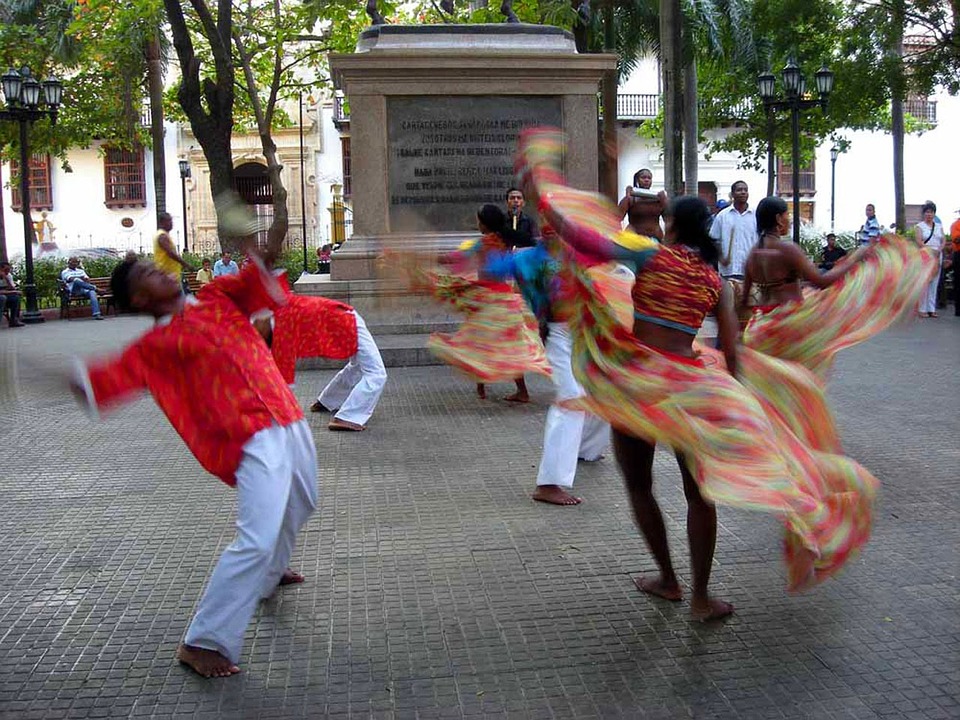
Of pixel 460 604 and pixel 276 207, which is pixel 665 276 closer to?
pixel 460 604

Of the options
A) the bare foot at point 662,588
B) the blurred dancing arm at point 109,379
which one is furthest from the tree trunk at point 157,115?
the bare foot at point 662,588

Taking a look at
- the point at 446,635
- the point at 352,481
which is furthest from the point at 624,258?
the point at 352,481

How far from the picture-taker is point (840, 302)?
5656 millimetres

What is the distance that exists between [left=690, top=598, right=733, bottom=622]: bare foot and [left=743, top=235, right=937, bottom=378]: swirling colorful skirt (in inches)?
69.1

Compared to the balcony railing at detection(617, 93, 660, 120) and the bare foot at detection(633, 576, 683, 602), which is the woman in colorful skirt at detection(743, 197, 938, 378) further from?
the balcony railing at detection(617, 93, 660, 120)

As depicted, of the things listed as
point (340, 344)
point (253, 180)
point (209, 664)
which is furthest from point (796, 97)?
point (253, 180)

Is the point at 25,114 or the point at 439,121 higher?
the point at 25,114

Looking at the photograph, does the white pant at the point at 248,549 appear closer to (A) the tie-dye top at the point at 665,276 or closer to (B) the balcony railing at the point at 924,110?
(A) the tie-dye top at the point at 665,276

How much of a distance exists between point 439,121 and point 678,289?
957 cm

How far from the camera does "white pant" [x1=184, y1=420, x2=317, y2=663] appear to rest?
12.8 ft

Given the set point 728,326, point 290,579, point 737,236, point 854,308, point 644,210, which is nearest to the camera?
point 728,326

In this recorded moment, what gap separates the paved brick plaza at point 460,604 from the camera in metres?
3.80

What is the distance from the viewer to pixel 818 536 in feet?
12.8

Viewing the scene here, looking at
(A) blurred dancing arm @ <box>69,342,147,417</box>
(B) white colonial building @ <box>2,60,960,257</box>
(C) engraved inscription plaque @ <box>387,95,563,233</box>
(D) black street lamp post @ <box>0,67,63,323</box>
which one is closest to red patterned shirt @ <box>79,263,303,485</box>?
(A) blurred dancing arm @ <box>69,342,147,417</box>
